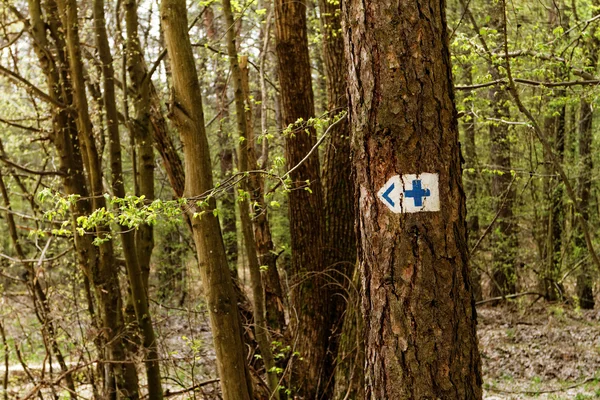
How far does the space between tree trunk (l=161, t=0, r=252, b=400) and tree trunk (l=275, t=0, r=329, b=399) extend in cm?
273

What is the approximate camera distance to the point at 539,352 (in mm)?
10391

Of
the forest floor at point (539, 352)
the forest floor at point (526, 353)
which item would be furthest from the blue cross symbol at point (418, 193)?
the forest floor at point (539, 352)

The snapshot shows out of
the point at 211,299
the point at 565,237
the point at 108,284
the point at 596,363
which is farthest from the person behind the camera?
the point at 565,237

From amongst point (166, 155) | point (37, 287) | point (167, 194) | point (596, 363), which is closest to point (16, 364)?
point (167, 194)

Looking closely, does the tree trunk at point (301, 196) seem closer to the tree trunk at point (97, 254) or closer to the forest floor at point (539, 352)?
the tree trunk at point (97, 254)

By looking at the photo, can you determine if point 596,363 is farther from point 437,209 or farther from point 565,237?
point 437,209

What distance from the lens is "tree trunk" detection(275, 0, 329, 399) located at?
6.79m

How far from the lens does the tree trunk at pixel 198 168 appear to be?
13.0 ft

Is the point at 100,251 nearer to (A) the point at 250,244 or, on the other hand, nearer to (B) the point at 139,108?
(B) the point at 139,108

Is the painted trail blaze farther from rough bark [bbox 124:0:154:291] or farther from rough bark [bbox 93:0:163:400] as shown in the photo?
rough bark [bbox 124:0:154:291]

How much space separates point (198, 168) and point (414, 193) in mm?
1780

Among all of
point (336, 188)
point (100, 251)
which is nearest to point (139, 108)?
point (100, 251)

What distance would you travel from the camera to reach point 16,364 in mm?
11320

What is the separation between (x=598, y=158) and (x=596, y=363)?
376 cm
